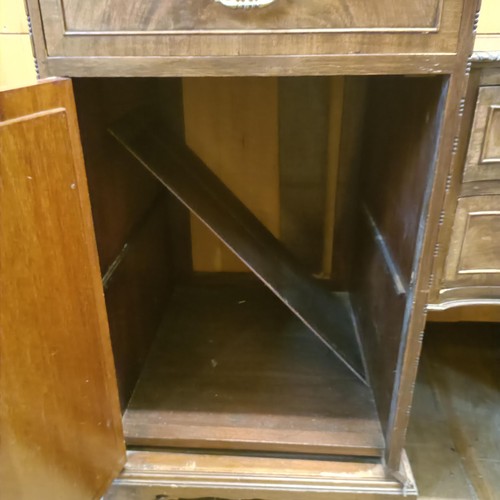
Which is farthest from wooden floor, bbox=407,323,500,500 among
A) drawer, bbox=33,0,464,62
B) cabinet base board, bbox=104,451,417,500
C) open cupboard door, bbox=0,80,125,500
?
drawer, bbox=33,0,464,62

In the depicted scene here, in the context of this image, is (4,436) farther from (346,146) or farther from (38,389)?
(346,146)

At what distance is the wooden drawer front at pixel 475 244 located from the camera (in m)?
0.89

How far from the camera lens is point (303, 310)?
109cm

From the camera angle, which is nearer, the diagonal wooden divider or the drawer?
Answer: the drawer

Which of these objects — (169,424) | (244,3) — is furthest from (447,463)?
(244,3)

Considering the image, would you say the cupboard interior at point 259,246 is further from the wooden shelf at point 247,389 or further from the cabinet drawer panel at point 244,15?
the cabinet drawer panel at point 244,15

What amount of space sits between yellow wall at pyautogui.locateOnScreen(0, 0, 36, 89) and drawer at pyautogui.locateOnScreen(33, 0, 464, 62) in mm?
569

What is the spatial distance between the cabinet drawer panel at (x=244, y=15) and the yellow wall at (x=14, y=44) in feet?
1.91

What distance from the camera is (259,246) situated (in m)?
1.14

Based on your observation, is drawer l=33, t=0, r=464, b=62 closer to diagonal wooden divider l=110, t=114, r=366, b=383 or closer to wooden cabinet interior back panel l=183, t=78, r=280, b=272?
diagonal wooden divider l=110, t=114, r=366, b=383

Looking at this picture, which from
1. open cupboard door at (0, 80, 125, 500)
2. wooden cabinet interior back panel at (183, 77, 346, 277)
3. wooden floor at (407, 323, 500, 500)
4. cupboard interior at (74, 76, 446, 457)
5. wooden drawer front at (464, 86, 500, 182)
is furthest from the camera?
wooden cabinet interior back panel at (183, 77, 346, 277)

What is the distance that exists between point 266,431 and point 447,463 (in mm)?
427

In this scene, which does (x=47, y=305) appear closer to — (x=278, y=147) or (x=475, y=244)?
(x=475, y=244)

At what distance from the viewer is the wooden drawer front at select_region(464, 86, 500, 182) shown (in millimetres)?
814
